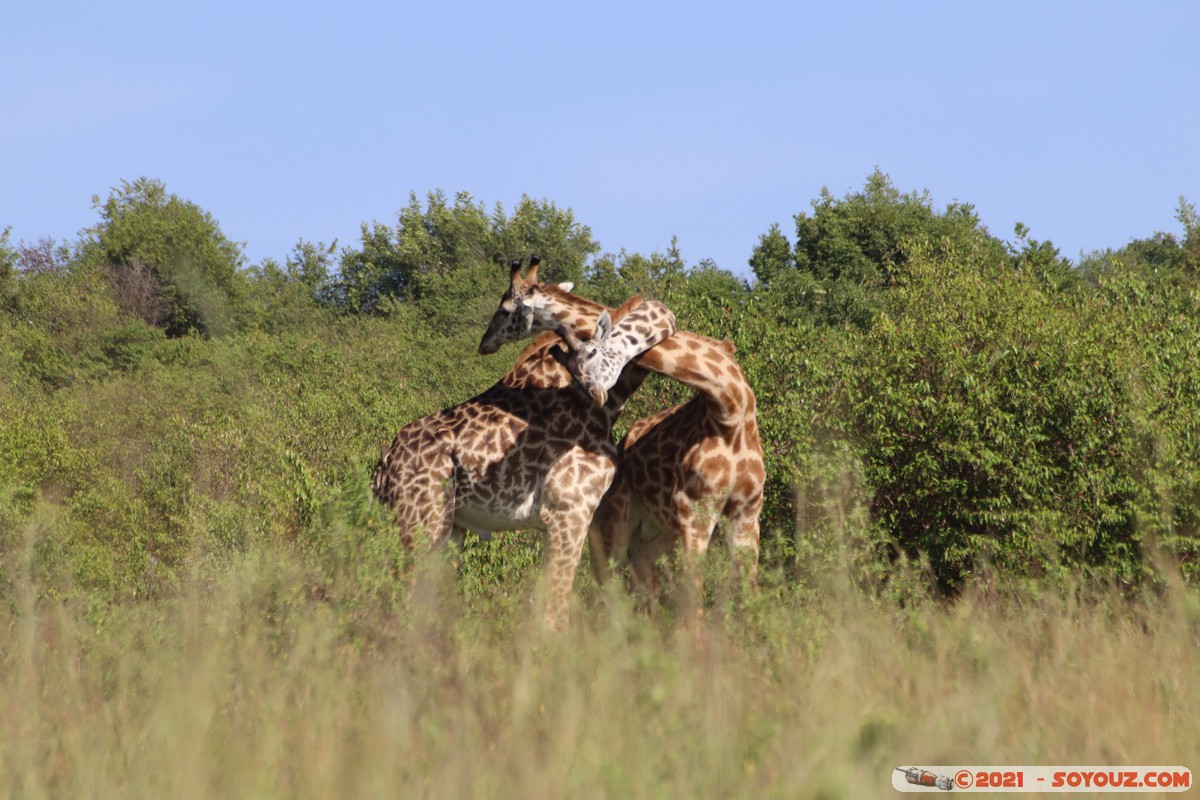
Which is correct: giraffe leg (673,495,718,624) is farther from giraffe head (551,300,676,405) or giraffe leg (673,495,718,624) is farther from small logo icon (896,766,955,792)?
small logo icon (896,766,955,792)

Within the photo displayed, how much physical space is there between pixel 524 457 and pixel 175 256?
245ft

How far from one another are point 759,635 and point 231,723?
3.04 meters

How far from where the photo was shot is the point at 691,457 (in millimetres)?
10578

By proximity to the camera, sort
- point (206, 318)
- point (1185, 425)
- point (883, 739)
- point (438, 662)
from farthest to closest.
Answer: point (206, 318), point (1185, 425), point (438, 662), point (883, 739)

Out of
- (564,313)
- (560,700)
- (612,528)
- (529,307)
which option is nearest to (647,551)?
(612,528)

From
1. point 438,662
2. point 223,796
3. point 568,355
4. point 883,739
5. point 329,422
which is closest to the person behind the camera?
point 223,796

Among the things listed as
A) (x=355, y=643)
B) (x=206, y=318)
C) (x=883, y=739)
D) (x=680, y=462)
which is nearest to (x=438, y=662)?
(x=355, y=643)

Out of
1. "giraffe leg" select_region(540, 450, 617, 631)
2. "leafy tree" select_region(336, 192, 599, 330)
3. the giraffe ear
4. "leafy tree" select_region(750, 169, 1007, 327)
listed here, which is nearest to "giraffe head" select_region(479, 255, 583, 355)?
the giraffe ear

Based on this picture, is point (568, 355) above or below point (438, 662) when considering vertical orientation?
above

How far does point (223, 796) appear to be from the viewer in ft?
14.6

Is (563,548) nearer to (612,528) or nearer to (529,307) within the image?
(612,528)

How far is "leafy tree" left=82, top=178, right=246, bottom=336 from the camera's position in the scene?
76.5 meters

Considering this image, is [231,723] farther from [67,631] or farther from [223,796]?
[67,631]

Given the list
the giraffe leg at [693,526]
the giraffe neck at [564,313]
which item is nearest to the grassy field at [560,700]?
the giraffe leg at [693,526]
